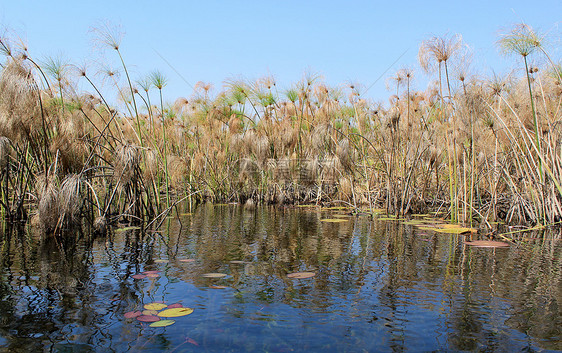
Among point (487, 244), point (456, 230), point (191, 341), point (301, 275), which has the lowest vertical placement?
point (191, 341)

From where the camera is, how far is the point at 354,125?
36.0 ft

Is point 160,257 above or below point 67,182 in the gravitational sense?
below

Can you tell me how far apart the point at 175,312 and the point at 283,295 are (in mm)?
670

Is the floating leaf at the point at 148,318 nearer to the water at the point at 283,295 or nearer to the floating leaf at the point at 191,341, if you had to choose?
the water at the point at 283,295

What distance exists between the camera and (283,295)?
2.60 metres

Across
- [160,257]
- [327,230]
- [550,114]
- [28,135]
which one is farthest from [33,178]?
[550,114]

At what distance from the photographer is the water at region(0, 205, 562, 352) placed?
1944 millimetres

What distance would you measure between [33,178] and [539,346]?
233 inches

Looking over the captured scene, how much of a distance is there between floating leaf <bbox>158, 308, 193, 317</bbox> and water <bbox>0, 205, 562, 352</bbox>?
2.1 inches

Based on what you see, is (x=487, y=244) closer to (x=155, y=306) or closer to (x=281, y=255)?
(x=281, y=255)

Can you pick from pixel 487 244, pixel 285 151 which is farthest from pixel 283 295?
pixel 285 151

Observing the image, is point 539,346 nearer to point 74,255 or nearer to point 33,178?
point 74,255

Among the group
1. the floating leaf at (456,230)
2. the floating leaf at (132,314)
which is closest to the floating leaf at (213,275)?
the floating leaf at (132,314)

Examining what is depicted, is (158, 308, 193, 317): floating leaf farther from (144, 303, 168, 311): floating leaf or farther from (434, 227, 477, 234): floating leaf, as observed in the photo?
(434, 227, 477, 234): floating leaf
